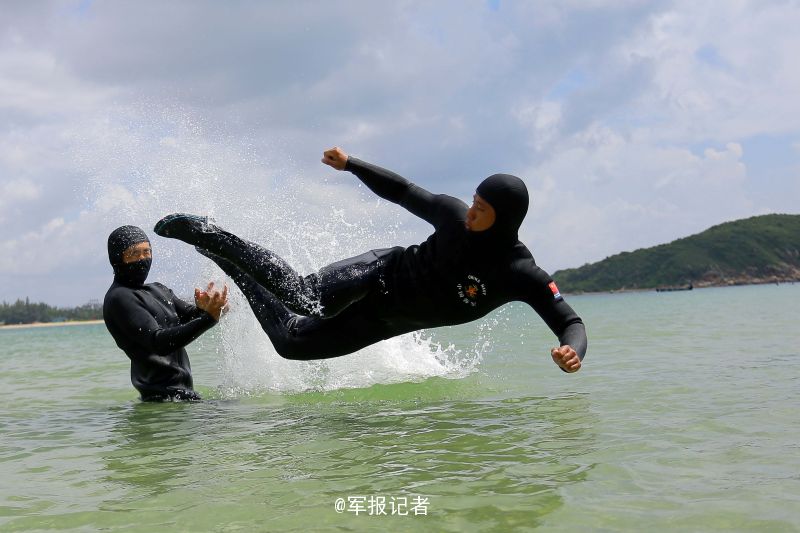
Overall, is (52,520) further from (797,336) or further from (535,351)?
(797,336)

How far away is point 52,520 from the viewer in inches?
166

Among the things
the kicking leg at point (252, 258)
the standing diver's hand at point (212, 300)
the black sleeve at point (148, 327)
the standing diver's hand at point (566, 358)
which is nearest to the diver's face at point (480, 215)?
the standing diver's hand at point (566, 358)

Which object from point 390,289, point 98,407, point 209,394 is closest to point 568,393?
point 390,289

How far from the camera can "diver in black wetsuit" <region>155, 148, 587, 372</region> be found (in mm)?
6230

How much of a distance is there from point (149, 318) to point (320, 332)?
1945mm

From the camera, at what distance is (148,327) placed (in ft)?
25.1

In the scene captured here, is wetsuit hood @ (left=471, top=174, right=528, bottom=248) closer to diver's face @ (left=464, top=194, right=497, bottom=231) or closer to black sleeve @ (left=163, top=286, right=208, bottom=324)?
diver's face @ (left=464, top=194, right=497, bottom=231)

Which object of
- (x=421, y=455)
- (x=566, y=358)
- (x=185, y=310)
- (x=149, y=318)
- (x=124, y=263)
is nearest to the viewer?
(x=421, y=455)

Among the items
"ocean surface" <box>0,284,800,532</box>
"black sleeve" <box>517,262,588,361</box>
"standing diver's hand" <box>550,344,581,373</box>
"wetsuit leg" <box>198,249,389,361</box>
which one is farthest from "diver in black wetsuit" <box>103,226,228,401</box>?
"standing diver's hand" <box>550,344,581,373</box>

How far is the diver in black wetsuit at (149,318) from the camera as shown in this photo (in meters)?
7.34

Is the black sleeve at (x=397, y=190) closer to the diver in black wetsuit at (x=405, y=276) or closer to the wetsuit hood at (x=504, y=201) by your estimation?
the diver in black wetsuit at (x=405, y=276)

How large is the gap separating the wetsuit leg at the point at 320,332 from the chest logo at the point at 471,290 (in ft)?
3.26

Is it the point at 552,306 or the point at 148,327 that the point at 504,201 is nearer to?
the point at 552,306

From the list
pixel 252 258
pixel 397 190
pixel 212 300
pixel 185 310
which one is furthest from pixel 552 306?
pixel 185 310
